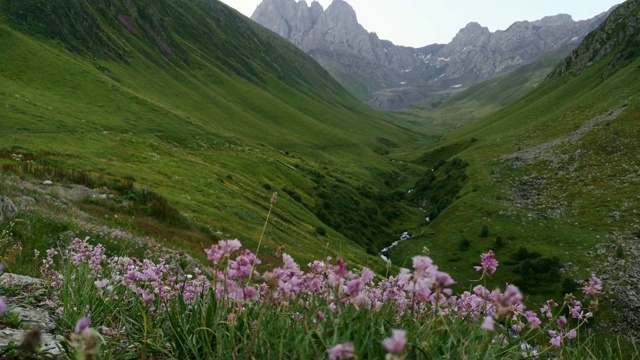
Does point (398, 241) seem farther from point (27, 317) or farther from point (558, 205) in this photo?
point (27, 317)

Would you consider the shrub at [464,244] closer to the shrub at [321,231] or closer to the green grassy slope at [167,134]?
the green grassy slope at [167,134]

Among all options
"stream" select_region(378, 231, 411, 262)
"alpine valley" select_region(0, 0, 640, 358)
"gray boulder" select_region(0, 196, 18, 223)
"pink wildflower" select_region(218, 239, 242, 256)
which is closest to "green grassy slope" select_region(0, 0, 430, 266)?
"alpine valley" select_region(0, 0, 640, 358)

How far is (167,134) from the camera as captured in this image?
6938 centimetres

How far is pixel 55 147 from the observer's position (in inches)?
1601

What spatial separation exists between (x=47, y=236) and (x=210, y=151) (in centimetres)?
5622

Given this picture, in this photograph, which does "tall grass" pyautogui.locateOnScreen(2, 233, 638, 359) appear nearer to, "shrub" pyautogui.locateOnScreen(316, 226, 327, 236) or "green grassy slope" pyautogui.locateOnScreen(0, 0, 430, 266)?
"green grassy slope" pyautogui.locateOnScreen(0, 0, 430, 266)

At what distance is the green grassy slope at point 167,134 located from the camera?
128 feet

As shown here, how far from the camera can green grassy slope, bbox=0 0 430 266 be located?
3900 cm

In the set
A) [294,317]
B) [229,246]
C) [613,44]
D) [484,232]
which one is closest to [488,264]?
[294,317]

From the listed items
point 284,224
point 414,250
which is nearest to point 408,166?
point 414,250

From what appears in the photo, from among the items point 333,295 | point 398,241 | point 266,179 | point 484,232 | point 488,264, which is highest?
point 488,264

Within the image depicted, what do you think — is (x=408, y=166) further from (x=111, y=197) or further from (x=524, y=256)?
(x=111, y=197)

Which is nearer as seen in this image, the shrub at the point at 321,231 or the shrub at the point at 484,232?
the shrub at the point at 321,231

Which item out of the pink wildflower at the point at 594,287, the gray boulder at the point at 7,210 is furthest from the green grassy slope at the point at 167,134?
the pink wildflower at the point at 594,287
